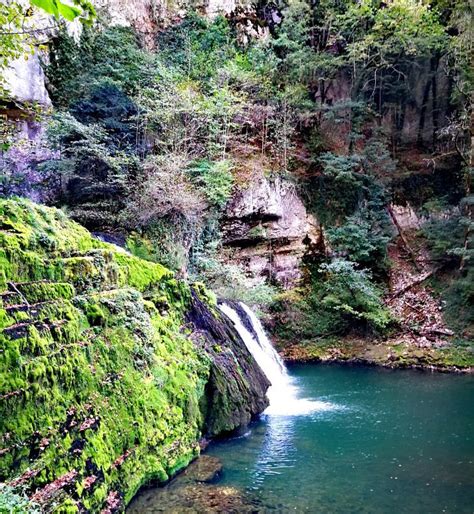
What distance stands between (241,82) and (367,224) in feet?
24.4

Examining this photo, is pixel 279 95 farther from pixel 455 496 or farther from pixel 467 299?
pixel 455 496

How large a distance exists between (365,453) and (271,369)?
180 inches

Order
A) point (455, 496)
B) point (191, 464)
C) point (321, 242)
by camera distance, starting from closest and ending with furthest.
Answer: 1. point (455, 496)
2. point (191, 464)
3. point (321, 242)

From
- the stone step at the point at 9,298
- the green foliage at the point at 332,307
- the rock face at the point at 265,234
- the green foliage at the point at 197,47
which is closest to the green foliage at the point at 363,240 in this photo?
the green foliage at the point at 332,307

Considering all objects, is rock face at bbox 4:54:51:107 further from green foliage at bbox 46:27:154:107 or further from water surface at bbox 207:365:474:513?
water surface at bbox 207:365:474:513

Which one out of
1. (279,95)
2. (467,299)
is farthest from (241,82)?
(467,299)

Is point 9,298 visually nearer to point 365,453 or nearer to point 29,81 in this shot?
point 365,453

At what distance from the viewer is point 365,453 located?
7246 millimetres

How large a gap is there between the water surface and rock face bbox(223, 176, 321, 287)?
571cm

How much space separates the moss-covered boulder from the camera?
4.27 meters

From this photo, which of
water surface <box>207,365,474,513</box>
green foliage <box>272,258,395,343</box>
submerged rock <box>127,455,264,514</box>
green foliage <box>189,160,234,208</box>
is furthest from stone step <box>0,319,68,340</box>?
green foliage <box>272,258,395,343</box>

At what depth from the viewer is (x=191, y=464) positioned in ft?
21.7

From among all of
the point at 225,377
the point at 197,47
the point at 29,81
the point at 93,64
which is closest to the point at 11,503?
the point at 225,377

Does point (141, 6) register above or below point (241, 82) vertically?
above
